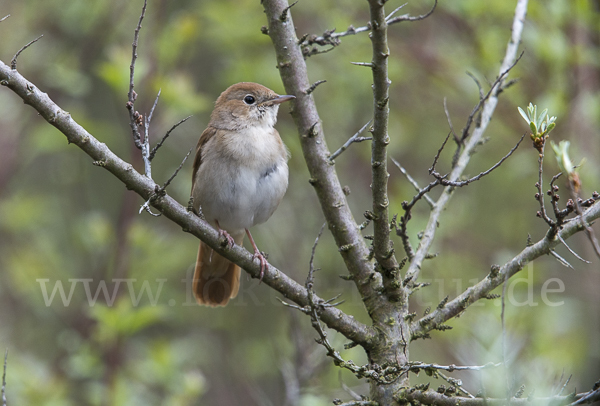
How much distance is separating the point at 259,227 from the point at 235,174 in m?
2.80

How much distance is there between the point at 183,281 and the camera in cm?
741

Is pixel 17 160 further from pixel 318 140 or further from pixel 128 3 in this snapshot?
pixel 318 140

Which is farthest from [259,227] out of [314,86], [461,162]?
[314,86]

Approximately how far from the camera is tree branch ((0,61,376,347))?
2424mm

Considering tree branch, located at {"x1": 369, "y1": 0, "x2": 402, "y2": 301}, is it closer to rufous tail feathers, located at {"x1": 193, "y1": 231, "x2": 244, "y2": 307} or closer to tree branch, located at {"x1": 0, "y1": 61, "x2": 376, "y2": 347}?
tree branch, located at {"x1": 0, "y1": 61, "x2": 376, "y2": 347}

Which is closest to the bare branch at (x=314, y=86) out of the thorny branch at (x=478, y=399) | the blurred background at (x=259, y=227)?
the thorny branch at (x=478, y=399)

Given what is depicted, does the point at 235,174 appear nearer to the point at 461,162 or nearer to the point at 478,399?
the point at 461,162

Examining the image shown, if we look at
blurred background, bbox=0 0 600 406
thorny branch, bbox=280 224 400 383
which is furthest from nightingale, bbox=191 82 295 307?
thorny branch, bbox=280 224 400 383

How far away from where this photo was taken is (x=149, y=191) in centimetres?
266

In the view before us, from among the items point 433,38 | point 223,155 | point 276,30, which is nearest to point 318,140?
point 276,30

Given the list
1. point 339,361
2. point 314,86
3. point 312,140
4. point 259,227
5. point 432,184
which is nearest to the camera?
point 432,184

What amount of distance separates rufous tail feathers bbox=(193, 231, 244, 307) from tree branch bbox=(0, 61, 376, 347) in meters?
1.51

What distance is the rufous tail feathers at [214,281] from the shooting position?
4.69 m

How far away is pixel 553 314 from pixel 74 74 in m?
5.09
